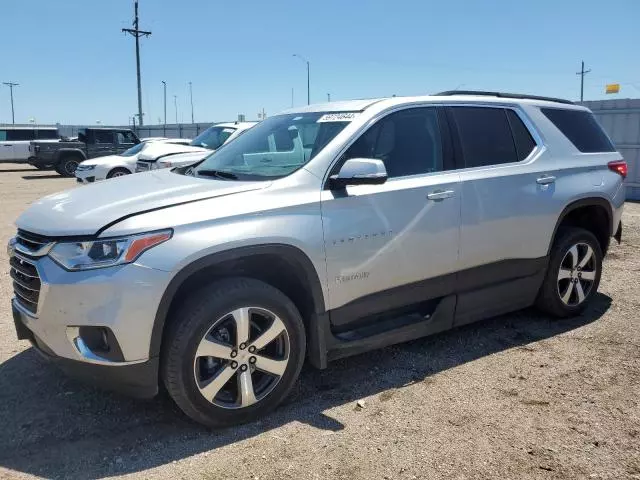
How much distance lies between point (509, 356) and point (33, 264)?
3.30 meters

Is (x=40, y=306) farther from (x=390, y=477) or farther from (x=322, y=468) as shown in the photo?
A: (x=390, y=477)

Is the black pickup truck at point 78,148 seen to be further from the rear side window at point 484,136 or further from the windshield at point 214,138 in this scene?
the rear side window at point 484,136

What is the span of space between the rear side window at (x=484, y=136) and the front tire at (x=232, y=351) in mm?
1883

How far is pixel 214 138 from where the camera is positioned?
1348 cm

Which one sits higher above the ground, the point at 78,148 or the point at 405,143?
the point at 78,148

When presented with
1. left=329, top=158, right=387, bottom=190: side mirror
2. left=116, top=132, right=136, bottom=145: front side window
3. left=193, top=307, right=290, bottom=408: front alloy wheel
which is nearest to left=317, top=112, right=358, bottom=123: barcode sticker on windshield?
left=329, top=158, right=387, bottom=190: side mirror

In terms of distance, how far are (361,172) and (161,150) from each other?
11.9 meters

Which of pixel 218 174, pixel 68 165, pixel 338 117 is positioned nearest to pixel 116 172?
pixel 68 165

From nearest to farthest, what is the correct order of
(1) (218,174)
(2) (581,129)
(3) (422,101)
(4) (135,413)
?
(4) (135,413), (1) (218,174), (3) (422,101), (2) (581,129)

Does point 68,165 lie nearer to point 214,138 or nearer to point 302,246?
point 214,138

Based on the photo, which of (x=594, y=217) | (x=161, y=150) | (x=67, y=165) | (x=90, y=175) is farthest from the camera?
(x=67, y=165)

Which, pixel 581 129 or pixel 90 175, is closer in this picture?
pixel 581 129

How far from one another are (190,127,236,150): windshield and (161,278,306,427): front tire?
10341mm

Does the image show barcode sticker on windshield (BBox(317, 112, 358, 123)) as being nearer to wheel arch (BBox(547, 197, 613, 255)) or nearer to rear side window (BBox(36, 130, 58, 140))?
wheel arch (BBox(547, 197, 613, 255))
